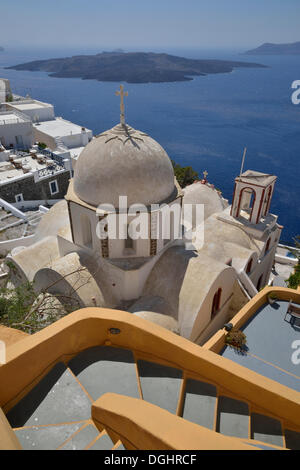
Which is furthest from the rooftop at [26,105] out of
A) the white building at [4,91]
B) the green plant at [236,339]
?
the green plant at [236,339]

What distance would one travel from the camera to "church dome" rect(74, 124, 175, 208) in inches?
433

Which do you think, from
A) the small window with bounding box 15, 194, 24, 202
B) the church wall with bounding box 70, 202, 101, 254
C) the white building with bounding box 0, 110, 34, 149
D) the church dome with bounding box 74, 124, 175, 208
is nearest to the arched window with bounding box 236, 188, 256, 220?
the church dome with bounding box 74, 124, 175, 208

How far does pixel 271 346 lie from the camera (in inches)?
398

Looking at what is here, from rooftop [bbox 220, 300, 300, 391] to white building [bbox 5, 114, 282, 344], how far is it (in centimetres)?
184

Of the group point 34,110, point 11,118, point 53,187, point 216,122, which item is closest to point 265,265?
point 53,187

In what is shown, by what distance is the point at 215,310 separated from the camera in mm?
12930

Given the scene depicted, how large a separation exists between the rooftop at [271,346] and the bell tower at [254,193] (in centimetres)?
582

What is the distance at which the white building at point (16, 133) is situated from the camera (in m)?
32.7

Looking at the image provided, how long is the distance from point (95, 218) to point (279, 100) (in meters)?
150

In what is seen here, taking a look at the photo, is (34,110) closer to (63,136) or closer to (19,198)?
(63,136)

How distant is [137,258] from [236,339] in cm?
483

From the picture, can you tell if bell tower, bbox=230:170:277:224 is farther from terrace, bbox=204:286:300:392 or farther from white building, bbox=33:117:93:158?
white building, bbox=33:117:93:158

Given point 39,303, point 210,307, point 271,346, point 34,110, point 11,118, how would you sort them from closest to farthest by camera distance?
point 39,303, point 271,346, point 210,307, point 11,118, point 34,110

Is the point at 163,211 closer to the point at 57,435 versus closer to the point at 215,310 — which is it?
the point at 215,310
